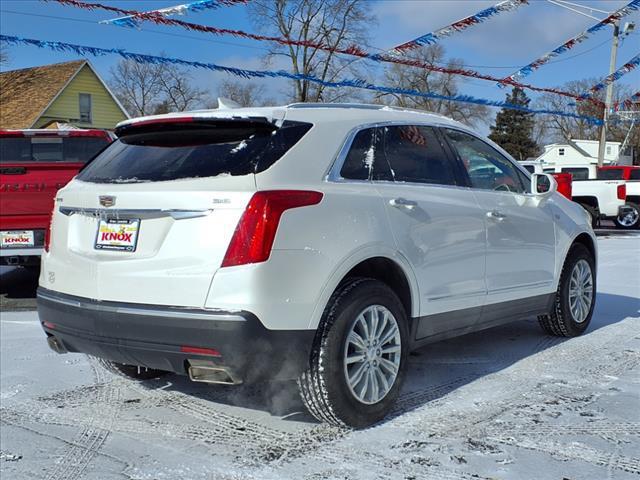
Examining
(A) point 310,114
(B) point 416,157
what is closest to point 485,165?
(B) point 416,157

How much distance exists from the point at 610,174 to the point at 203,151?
711 inches

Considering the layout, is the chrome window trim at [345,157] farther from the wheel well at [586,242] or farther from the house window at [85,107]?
the house window at [85,107]

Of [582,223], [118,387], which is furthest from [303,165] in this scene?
[582,223]

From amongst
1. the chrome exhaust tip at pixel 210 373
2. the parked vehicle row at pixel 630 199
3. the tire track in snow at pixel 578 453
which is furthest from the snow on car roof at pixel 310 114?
the parked vehicle row at pixel 630 199

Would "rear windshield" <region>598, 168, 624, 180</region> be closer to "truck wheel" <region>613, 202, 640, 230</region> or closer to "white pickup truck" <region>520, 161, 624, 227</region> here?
"truck wheel" <region>613, 202, 640, 230</region>

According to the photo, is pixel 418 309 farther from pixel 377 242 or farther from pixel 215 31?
pixel 215 31

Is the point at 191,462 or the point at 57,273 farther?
the point at 57,273

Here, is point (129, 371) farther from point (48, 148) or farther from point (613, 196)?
point (613, 196)

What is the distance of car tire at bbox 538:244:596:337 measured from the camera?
17.5 ft

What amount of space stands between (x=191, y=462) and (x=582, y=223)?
12.6 ft

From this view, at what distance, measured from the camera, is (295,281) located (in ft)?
10.1

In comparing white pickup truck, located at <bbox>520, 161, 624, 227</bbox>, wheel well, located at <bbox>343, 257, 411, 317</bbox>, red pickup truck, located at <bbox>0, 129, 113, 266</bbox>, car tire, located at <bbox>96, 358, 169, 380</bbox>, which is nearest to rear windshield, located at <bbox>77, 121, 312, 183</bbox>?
wheel well, located at <bbox>343, 257, 411, 317</bbox>

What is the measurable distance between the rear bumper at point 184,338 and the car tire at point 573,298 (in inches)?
115

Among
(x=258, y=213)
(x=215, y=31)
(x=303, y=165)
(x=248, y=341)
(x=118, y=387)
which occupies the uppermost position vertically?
(x=215, y=31)
